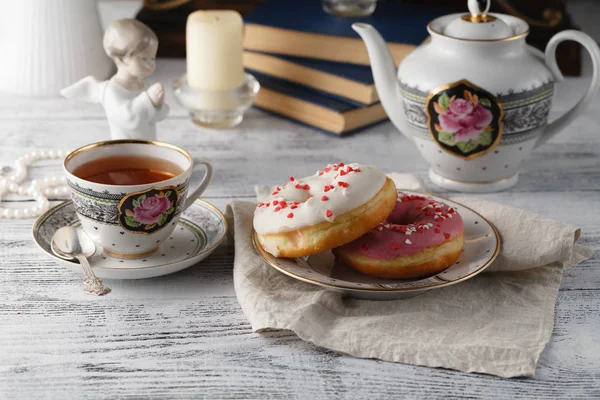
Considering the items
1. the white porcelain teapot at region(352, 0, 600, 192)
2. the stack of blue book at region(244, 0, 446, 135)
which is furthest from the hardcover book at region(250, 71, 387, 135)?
the white porcelain teapot at region(352, 0, 600, 192)

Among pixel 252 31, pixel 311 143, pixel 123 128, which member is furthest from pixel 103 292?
pixel 252 31

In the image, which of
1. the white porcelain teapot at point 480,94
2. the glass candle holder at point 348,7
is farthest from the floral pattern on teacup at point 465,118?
the glass candle holder at point 348,7

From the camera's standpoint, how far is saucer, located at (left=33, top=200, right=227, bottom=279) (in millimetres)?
846

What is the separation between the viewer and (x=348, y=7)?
1.53 metres

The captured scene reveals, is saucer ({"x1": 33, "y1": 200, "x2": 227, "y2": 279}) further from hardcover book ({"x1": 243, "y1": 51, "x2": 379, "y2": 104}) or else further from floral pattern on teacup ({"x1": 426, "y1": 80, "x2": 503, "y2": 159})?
hardcover book ({"x1": 243, "y1": 51, "x2": 379, "y2": 104})

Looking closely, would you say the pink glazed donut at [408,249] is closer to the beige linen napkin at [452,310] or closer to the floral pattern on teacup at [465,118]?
the beige linen napkin at [452,310]

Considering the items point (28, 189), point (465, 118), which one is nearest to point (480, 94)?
point (465, 118)

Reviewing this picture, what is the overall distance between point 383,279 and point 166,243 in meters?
0.28

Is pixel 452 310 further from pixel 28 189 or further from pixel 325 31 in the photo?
pixel 325 31

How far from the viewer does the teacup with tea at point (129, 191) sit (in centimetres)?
84

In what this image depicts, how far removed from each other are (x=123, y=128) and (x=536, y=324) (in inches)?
24.9

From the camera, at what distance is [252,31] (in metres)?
1.53

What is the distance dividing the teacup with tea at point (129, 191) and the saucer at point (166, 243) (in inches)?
0.8

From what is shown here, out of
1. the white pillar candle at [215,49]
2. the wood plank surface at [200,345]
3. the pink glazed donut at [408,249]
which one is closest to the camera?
the wood plank surface at [200,345]
